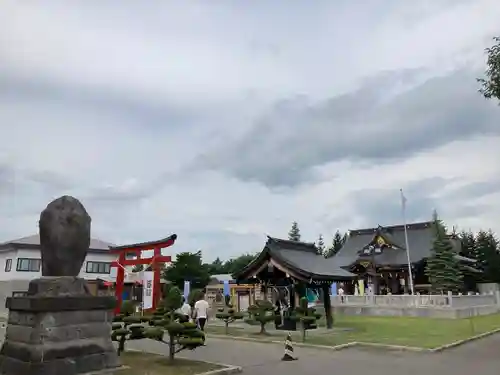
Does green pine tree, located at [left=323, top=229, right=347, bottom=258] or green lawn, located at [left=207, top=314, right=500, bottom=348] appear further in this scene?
green pine tree, located at [left=323, top=229, right=347, bottom=258]

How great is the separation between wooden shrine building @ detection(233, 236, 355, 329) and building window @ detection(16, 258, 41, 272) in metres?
27.7

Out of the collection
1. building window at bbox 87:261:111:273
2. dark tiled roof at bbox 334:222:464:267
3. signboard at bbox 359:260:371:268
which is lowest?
signboard at bbox 359:260:371:268

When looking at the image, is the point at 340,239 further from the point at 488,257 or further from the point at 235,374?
the point at 235,374

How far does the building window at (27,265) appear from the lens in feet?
137

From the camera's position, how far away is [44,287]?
29.0 feet

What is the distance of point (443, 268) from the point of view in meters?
37.0

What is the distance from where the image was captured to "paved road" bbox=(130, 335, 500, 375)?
37.8ft

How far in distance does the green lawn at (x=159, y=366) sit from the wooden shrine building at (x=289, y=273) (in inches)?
380

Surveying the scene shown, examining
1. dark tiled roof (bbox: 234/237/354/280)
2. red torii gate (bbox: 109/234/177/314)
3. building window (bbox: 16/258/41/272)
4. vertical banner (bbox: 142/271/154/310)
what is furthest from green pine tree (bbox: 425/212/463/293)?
building window (bbox: 16/258/41/272)

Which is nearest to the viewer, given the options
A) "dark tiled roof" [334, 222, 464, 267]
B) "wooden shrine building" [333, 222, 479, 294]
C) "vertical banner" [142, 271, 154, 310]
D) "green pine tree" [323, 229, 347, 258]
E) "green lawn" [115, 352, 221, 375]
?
"green lawn" [115, 352, 221, 375]

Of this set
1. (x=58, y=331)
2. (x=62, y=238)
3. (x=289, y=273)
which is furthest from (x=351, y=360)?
(x=62, y=238)

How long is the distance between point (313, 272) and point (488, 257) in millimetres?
35540

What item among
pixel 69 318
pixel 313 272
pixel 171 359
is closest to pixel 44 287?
pixel 69 318

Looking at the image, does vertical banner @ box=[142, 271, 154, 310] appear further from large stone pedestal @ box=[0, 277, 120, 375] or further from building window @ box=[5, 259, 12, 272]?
building window @ box=[5, 259, 12, 272]
